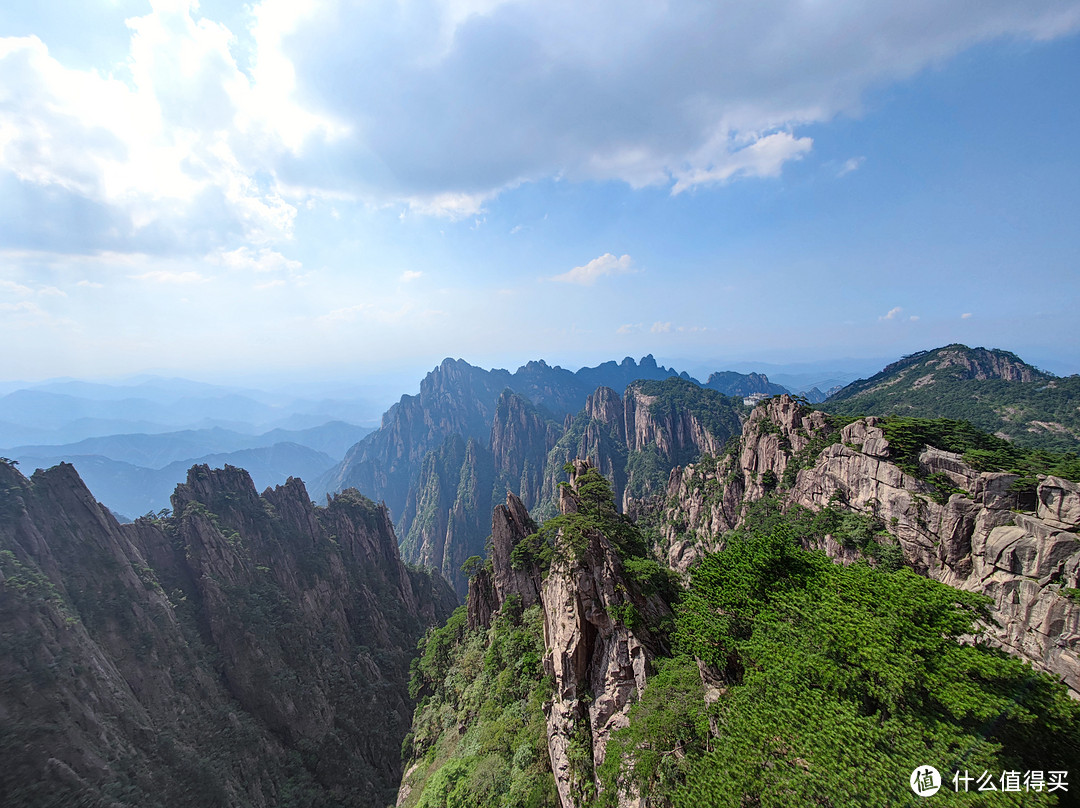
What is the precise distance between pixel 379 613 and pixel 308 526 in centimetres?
1858

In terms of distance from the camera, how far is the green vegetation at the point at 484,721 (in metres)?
21.6

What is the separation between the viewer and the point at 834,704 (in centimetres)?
1123

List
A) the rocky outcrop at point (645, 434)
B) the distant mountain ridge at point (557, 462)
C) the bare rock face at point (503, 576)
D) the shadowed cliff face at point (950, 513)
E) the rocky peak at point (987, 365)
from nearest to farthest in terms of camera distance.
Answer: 1. the shadowed cliff face at point (950, 513)
2. the bare rock face at point (503, 576)
3. the rocky peak at point (987, 365)
4. the rocky outcrop at point (645, 434)
5. the distant mountain ridge at point (557, 462)

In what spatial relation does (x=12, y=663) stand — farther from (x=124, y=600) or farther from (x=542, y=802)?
(x=542, y=802)

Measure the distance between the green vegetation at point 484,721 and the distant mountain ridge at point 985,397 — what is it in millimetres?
76938

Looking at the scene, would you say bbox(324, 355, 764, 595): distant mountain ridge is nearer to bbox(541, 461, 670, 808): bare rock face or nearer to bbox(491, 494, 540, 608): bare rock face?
bbox(491, 494, 540, 608): bare rock face

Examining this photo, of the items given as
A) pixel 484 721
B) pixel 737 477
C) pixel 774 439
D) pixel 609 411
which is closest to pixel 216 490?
pixel 484 721

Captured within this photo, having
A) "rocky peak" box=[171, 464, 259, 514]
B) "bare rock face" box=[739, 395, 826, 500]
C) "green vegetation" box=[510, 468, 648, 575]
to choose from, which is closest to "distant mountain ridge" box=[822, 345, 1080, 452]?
"bare rock face" box=[739, 395, 826, 500]

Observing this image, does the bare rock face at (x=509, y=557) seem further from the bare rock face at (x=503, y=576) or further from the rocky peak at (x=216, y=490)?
the rocky peak at (x=216, y=490)

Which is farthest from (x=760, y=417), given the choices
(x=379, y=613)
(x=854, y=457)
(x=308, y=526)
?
(x=308, y=526)

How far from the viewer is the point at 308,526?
66938 millimetres

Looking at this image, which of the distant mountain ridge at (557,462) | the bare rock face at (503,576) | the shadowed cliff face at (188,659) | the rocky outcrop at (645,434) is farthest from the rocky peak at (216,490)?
the rocky outcrop at (645,434)

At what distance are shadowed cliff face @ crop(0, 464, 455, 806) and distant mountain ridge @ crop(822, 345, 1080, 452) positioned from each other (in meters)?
94.6

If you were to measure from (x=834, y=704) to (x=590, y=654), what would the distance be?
12887 mm
